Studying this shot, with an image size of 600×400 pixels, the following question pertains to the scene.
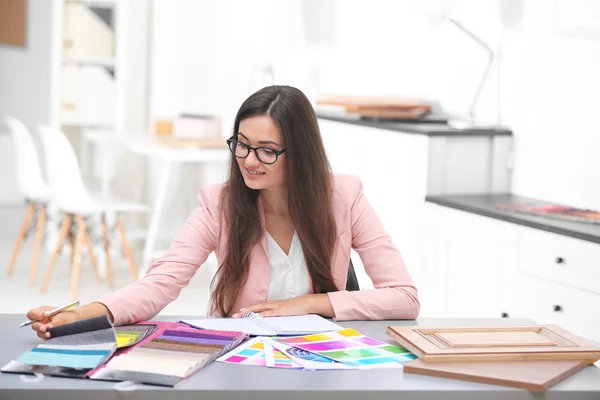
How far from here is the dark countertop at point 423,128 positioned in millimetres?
3947

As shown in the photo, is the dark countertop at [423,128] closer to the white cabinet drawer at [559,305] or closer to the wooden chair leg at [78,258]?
the white cabinet drawer at [559,305]

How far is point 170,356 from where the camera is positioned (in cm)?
180

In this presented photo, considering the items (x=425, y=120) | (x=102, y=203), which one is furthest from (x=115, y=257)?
(x=425, y=120)

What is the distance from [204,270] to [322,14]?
6.08ft

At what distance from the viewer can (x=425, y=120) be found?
4410mm

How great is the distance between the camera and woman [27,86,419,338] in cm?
229

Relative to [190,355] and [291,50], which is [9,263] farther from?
[190,355]

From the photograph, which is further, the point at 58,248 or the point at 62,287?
the point at 62,287

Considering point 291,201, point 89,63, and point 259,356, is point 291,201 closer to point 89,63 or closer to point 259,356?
point 259,356

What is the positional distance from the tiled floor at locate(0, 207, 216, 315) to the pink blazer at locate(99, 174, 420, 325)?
2.56 metres

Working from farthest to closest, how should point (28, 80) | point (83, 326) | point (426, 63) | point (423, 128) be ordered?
point (28, 80), point (426, 63), point (423, 128), point (83, 326)

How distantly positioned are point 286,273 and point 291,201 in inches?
7.4

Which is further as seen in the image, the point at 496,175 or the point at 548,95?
the point at 496,175

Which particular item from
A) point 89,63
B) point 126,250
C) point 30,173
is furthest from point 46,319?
point 89,63
